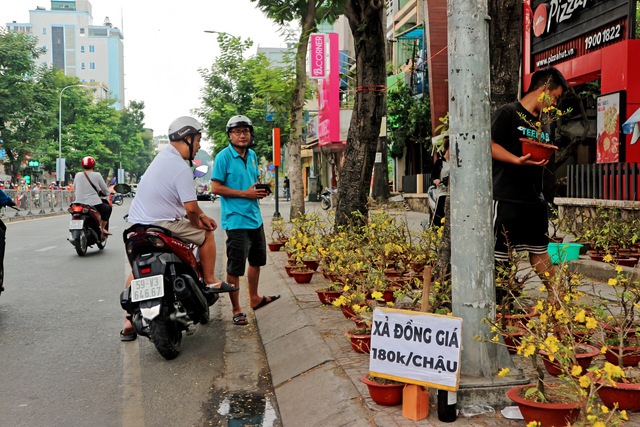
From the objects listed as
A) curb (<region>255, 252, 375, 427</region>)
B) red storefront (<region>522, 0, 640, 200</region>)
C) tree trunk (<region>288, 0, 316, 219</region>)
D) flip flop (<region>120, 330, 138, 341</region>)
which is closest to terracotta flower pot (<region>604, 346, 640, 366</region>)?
curb (<region>255, 252, 375, 427</region>)

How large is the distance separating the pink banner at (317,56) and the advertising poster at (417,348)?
2865 centimetres

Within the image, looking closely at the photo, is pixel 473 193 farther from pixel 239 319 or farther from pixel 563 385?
pixel 239 319

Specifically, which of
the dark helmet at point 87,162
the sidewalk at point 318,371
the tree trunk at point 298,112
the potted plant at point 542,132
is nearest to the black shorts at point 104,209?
the dark helmet at point 87,162

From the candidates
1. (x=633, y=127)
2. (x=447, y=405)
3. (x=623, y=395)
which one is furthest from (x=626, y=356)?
(x=633, y=127)

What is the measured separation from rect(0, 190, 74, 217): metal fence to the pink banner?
1281 cm

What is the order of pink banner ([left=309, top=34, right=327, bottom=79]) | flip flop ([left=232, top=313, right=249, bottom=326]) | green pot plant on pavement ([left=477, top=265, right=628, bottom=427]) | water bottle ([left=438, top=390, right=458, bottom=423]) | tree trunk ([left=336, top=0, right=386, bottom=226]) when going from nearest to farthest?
green pot plant on pavement ([left=477, top=265, right=628, bottom=427]) → water bottle ([left=438, top=390, right=458, bottom=423]) → flip flop ([left=232, top=313, right=249, bottom=326]) → tree trunk ([left=336, top=0, right=386, bottom=226]) → pink banner ([left=309, top=34, right=327, bottom=79])

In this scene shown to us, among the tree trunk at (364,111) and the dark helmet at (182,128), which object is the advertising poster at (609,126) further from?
the dark helmet at (182,128)

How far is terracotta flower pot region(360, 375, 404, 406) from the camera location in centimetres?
370

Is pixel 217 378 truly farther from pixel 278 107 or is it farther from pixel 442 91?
pixel 278 107

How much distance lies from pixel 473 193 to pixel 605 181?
8.35 m

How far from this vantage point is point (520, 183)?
A: 490cm

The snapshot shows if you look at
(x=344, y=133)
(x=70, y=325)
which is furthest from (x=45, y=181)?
(x=70, y=325)

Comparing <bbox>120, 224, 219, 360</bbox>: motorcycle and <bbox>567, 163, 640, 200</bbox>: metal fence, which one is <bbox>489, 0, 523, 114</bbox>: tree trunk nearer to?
<bbox>120, 224, 219, 360</bbox>: motorcycle

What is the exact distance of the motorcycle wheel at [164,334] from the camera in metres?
5.23
